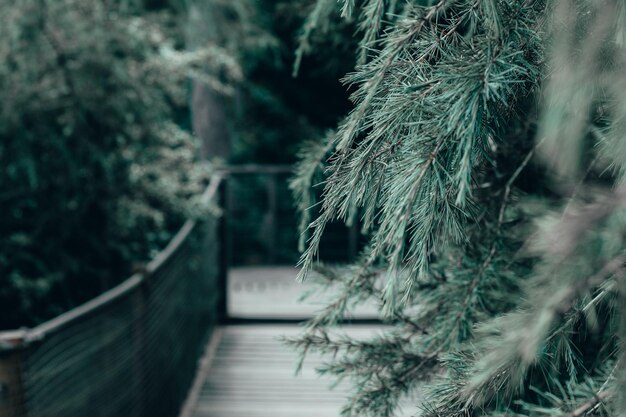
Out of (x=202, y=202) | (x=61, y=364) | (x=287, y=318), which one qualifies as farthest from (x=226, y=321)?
(x=61, y=364)

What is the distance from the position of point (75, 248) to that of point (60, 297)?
40cm

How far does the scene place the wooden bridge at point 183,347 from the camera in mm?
2752

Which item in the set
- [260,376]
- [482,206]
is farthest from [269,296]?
[482,206]

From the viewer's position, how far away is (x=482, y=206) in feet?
6.70

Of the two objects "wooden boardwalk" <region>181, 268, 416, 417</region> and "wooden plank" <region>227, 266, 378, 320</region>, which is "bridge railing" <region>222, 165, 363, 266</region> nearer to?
"wooden plank" <region>227, 266, 378, 320</region>

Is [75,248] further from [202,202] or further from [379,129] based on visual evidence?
[379,129]

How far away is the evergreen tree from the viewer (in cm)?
96

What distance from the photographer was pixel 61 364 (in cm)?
289

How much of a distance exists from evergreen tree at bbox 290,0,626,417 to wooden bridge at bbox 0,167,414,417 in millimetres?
339

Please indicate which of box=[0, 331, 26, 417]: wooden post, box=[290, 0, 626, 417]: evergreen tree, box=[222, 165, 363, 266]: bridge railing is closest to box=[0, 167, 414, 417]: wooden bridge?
box=[0, 331, 26, 417]: wooden post

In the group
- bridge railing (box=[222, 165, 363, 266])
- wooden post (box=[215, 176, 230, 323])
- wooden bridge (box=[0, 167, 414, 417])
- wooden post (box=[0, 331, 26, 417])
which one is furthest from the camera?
bridge railing (box=[222, 165, 363, 266])

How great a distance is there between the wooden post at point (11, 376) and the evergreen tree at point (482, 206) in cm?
103

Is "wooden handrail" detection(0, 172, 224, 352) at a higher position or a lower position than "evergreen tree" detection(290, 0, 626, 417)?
lower

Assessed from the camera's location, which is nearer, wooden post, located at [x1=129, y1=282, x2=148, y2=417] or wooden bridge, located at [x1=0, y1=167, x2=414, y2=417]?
wooden bridge, located at [x1=0, y1=167, x2=414, y2=417]
